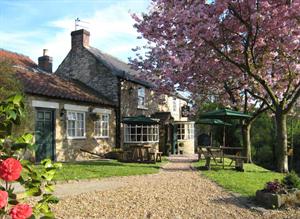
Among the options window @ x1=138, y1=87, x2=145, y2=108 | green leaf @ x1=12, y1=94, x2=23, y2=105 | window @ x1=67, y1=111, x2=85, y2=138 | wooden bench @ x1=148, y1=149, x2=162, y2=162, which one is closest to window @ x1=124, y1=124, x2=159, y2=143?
window @ x1=138, y1=87, x2=145, y2=108

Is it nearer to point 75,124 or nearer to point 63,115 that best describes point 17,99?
point 63,115

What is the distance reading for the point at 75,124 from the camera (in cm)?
2003

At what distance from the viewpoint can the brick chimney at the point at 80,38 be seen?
82.0 feet

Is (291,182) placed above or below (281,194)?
above

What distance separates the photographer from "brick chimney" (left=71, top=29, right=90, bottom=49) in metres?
25.0

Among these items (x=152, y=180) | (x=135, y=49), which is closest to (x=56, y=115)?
(x=135, y=49)

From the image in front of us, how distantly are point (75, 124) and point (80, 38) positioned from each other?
744 cm

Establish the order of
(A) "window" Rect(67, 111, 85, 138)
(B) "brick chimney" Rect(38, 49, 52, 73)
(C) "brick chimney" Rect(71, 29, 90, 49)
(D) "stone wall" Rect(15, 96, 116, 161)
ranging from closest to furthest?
1. (D) "stone wall" Rect(15, 96, 116, 161)
2. (A) "window" Rect(67, 111, 85, 138)
3. (B) "brick chimney" Rect(38, 49, 52, 73)
4. (C) "brick chimney" Rect(71, 29, 90, 49)

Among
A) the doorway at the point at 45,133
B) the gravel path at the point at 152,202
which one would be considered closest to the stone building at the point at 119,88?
the doorway at the point at 45,133

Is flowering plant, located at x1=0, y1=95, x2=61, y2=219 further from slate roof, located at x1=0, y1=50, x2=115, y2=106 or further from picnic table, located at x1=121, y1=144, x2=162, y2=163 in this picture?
picnic table, located at x1=121, y1=144, x2=162, y2=163

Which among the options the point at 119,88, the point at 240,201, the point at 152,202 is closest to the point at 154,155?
the point at 119,88

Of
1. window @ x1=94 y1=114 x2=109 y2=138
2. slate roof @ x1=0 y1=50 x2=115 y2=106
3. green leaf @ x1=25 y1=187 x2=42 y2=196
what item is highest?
slate roof @ x1=0 y1=50 x2=115 y2=106

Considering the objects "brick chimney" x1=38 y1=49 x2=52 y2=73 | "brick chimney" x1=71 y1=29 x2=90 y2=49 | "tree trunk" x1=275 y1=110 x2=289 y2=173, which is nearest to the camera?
"tree trunk" x1=275 y1=110 x2=289 y2=173

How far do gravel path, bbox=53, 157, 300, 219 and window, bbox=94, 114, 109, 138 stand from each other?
1055 cm
